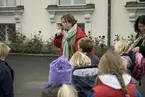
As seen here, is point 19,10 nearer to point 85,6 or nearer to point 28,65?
point 85,6

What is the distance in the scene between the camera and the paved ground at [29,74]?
28.5ft

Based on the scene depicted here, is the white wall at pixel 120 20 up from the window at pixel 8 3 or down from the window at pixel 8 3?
down

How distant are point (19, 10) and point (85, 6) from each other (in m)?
3.01

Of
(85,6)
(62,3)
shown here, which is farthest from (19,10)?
(85,6)

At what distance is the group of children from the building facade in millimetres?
10646

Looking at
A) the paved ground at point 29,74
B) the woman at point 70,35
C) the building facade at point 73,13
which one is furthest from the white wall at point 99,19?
the woman at point 70,35

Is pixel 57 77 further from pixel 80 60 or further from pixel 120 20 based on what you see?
pixel 120 20

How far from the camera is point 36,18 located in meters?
16.8

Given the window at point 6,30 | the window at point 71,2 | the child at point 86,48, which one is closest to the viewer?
the child at point 86,48

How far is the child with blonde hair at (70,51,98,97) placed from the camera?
4430 mm

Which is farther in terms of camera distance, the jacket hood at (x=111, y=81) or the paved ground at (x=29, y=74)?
the paved ground at (x=29, y=74)

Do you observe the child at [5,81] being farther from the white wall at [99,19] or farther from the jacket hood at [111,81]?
the white wall at [99,19]

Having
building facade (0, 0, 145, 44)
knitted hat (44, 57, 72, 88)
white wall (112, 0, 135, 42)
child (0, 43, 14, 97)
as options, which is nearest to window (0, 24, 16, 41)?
building facade (0, 0, 145, 44)

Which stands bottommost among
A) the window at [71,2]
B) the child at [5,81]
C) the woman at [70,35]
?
the child at [5,81]
